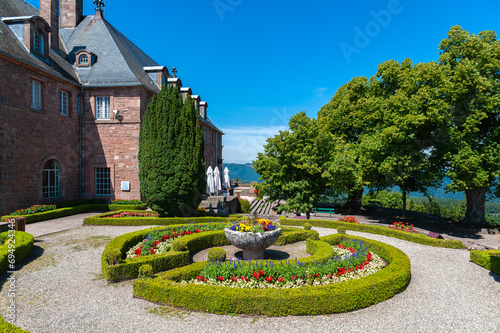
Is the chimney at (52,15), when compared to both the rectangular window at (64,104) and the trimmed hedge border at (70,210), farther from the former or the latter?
the trimmed hedge border at (70,210)

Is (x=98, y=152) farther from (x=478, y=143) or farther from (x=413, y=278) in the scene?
(x=478, y=143)

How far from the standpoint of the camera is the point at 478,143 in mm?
17250

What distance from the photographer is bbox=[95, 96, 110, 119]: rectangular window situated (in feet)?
77.6

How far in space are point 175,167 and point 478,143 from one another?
1838 cm

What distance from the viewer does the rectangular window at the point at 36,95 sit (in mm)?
19330

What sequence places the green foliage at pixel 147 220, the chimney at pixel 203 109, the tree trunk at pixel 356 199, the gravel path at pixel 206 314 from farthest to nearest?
the chimney at pixel 203 109 < the tree trunk at pixel 356 199 < the green foliage at pixel 147 220 < the gravel path at pixel 206 314

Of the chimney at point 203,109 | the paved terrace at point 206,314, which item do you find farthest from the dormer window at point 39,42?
the chimney at point 203,109

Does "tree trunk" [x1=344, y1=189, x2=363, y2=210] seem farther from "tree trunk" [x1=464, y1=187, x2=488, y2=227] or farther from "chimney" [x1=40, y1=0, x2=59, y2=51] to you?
"chimney" [x1=40, y1=0, x2=59, y2=51]

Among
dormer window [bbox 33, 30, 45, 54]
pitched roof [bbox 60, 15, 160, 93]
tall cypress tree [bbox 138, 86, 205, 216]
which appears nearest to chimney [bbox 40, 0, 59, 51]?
pitched roof [bbox 60, 15, 160, 93]

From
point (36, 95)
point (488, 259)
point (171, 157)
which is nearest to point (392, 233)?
point (488, 259)

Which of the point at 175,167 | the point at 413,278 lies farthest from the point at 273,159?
the point at 413,278

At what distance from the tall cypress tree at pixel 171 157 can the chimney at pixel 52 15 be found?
12850mm

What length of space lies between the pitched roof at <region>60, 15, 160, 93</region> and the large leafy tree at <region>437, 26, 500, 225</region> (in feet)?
72.1

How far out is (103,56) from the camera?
24.8 m
